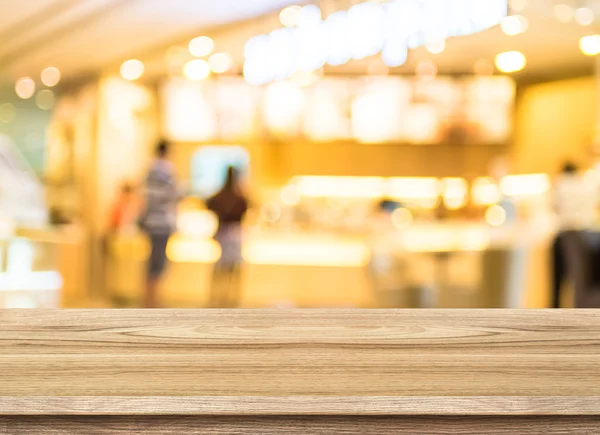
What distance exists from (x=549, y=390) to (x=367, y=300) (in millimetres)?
8189

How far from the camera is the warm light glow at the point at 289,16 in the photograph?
8.38 metres

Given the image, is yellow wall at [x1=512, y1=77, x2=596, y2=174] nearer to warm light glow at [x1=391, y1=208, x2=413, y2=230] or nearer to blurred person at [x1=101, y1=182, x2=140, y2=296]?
warm light glow at [x1=391, y1=208, x2=413, y2=230]

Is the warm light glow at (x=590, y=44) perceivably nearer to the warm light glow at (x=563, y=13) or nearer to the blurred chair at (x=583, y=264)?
the warm light glow at (x=563, y=13)

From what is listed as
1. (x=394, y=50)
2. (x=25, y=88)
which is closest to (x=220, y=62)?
(x=25, y=88)

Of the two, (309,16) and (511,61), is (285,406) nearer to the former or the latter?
(309,16)

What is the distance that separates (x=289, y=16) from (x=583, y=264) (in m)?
4.27

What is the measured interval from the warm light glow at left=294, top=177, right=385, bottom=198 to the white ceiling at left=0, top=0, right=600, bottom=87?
1491mm

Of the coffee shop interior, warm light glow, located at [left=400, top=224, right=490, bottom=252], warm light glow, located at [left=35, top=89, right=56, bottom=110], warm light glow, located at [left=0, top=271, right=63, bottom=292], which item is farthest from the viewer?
warm light glow, located at [left=35, top=89, right=56, bottom=110]

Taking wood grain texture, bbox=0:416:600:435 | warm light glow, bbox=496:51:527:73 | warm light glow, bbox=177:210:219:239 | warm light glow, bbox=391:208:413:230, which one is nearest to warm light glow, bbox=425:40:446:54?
warm light glow, bbox=496:51:527:73

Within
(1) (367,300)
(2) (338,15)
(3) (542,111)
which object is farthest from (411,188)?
(2) (338,15)

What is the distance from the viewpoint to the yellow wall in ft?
34.1

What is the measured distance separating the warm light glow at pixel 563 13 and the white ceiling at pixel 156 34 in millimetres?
69

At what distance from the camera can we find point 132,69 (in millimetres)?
11578

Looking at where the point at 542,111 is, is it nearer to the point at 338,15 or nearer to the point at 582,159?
the point at 582,159
